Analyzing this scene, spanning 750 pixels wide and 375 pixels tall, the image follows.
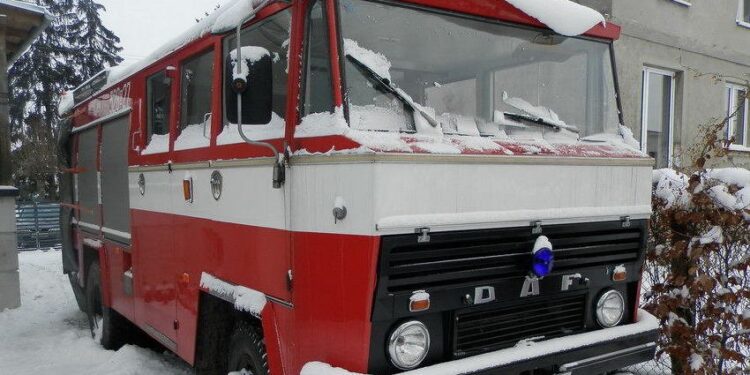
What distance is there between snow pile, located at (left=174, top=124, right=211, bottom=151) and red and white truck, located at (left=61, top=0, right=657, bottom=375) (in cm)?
2

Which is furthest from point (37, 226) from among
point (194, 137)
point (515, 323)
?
point (515, 323)

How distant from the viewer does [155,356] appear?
553 centimetres

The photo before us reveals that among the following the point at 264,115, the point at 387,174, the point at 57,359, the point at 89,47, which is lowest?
the point at 57,359

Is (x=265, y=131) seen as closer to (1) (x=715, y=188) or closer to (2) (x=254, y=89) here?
(2) (x=254, y=89)

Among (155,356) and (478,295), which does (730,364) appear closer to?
(478,295)

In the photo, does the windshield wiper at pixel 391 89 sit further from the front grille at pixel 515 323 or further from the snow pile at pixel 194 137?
the snow pile at pixel 194 137

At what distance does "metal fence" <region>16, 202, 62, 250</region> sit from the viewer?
49.4ft

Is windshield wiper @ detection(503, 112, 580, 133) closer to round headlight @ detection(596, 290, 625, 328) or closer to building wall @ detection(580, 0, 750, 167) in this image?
round headlight @ detection(596, 290, 625, 328)

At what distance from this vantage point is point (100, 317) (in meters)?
6.23

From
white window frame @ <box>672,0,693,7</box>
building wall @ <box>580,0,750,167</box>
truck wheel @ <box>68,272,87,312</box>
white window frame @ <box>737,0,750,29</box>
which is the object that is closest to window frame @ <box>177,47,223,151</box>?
truck wheel @ <box>68,272,87,312</box>

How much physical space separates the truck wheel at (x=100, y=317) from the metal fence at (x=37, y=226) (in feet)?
32.4

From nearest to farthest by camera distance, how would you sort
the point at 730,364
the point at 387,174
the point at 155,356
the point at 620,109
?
the point at 387,174 < the point at 620,109 < the point at 730,364 < the point at 155,356

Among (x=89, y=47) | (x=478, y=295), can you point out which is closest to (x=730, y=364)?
(x=478, y=295)

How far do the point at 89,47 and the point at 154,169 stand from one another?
30.8 meters
